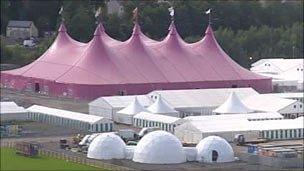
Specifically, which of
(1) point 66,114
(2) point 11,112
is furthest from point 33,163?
(2) point 11,112

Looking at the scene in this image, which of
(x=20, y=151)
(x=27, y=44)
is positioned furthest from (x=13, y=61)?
(x=20, y=151)

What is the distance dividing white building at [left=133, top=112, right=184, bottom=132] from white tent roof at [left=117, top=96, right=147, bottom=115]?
0.42 metres

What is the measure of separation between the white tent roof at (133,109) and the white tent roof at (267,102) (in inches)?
159

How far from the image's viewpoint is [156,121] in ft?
115

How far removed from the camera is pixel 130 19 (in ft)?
200

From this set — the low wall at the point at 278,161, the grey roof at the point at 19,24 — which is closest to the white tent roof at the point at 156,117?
the low wall at the point at 278,161

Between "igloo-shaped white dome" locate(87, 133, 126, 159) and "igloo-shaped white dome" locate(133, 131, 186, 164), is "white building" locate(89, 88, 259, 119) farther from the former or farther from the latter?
"igloo-shaped white dome" locate(133, 131, 186, 164)

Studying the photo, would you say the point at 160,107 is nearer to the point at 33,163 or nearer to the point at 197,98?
the point at 197,98

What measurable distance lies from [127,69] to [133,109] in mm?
5962

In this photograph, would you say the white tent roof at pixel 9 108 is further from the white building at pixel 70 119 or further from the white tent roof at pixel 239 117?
the white tent roof at pixel 239 117

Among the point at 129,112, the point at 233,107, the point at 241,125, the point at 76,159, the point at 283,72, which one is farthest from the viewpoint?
the point at 283,72

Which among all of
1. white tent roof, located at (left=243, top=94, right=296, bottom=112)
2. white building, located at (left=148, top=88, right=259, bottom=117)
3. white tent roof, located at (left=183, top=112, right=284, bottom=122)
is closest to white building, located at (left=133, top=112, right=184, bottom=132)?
white tent roof, located at (left=183, top=112, right=284, bottom=122)

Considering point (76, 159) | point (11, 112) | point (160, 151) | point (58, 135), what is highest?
point (11, 112)

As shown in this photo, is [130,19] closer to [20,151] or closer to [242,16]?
[242,16]
